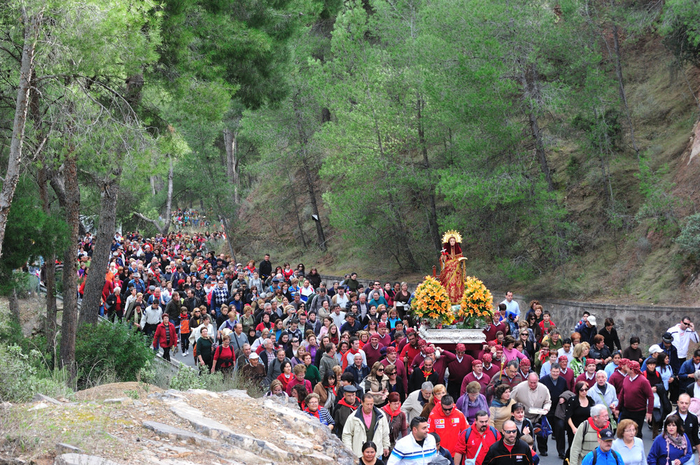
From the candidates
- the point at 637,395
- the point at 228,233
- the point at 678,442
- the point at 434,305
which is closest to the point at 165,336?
the point at 434,305

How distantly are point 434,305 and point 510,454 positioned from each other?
7.85 m

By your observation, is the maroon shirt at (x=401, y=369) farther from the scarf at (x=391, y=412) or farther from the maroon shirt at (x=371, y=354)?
the scarf at (x=391, y=412)

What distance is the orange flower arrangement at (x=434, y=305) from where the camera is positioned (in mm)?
16031

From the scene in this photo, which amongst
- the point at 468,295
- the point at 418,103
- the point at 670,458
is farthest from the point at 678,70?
the point at 670,458

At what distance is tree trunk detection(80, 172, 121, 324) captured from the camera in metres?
15.1

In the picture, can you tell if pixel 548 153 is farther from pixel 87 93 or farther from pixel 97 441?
pixel 97 441

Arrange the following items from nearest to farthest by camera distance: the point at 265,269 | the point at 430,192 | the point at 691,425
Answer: the point at 691,425, the point at 430,192, the point at 265,269

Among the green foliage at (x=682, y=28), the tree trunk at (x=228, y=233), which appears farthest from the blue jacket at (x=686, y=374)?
the tree trunk at (x=228, y=233)

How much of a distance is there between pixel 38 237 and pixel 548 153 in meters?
20.4

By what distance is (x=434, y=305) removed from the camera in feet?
52.6

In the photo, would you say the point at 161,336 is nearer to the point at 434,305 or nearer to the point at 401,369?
the point at 434,305

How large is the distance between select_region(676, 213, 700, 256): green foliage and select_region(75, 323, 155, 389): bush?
13571mm

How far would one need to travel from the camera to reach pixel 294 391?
10.9m

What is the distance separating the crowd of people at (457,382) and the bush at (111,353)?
1.18 metres
